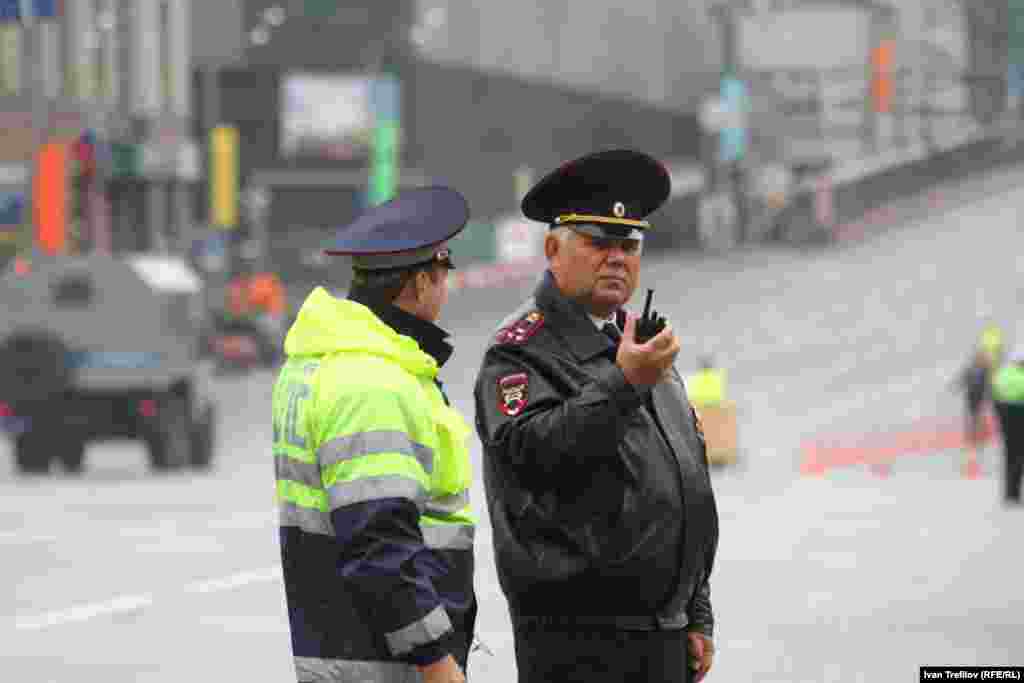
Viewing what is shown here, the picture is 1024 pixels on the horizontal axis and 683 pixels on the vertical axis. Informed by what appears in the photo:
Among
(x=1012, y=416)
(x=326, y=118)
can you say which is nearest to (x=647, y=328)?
(x=1012, y=416)

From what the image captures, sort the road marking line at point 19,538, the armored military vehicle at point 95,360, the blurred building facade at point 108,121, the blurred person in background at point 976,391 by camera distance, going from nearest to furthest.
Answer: the road marking line at point 19,538 < the armored military vehicle at point 95,360 < the blurred person in background at point 976,391 < the blurred building facade at point 108,121

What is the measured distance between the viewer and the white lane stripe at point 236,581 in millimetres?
15680

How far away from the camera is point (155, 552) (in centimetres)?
1855

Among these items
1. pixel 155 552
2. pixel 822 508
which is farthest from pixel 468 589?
pixel 822 508

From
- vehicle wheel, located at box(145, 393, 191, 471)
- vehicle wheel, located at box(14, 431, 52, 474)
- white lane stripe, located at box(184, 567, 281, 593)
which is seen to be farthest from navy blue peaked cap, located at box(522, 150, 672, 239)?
vehicle wheel, located at box(145, 393, 191, 471)

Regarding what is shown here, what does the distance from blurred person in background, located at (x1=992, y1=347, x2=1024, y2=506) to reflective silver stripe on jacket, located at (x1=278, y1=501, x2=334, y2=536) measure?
60.5ft

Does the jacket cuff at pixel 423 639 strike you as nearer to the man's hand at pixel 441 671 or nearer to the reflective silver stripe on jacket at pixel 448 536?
the man's hand at pixel 441 671

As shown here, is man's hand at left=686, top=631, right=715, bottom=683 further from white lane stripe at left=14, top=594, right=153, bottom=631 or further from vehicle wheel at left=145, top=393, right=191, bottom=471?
vehicle wheel at left=145, top=393, right=191, bottom=471

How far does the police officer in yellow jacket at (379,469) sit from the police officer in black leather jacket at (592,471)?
0.67 ft

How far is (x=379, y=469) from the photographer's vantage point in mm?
5164

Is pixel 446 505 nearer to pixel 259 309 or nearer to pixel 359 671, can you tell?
pixel 359 671

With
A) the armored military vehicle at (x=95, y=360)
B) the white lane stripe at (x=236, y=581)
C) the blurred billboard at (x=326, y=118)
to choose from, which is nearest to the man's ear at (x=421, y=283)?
the white lane stripe at (x=236, y=581)

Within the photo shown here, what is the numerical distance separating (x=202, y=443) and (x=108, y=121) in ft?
112

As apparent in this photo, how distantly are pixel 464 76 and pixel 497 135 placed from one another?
124 inches
